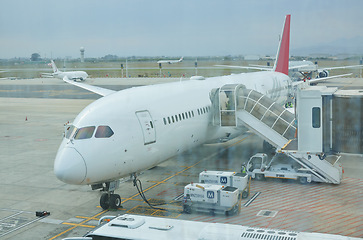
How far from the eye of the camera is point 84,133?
8250 mm

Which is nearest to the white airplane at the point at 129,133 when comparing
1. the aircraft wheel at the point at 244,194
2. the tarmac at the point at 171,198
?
the tarmac at the point at 171,198

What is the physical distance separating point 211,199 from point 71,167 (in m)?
2.83

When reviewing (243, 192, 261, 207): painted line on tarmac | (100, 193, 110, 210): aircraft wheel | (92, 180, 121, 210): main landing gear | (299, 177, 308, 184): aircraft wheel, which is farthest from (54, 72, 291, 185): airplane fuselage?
(299, 177, 308, 184): aircraft wheel

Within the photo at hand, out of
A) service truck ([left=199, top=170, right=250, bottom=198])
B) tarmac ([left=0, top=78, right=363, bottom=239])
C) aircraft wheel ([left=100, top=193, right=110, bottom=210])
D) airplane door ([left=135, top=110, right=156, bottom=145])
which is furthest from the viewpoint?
service truck ([left=199, top=170, right=250, bottom=198])

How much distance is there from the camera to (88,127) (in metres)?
8.34

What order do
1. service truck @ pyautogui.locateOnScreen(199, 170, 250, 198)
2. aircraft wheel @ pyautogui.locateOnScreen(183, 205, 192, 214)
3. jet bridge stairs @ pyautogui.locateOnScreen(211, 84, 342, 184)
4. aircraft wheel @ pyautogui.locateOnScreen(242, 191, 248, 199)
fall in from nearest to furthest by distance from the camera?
aircraft wheel @ pyautogui.locateOnScreen(183, 205, 192, 214), service truck @ pyautogui.locateOnScreen(199, 170, 250, 198), aircraft wheel @ pyautogui.locateOnScreen(242, 191, 248, 199), jet bridge stairs @ pyautogui.locateOnScreen(211, 84, 342, 184)

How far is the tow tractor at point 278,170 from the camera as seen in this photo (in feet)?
35.6

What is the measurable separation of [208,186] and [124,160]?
5.90 feet

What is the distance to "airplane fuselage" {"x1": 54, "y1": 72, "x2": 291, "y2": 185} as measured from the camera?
26.0 feet

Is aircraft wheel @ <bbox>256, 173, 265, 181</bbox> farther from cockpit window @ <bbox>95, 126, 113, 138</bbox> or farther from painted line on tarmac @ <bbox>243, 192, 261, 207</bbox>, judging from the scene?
cockpit window @ <bbox>95, 126, 113, 138</bbox>

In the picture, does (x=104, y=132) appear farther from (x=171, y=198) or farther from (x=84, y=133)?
(x=171, y=198)

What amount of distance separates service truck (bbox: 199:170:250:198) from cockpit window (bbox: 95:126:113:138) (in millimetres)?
2612

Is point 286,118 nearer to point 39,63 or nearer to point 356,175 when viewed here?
point 356,175

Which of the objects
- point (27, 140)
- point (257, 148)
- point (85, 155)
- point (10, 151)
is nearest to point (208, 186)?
point (85, 155)
